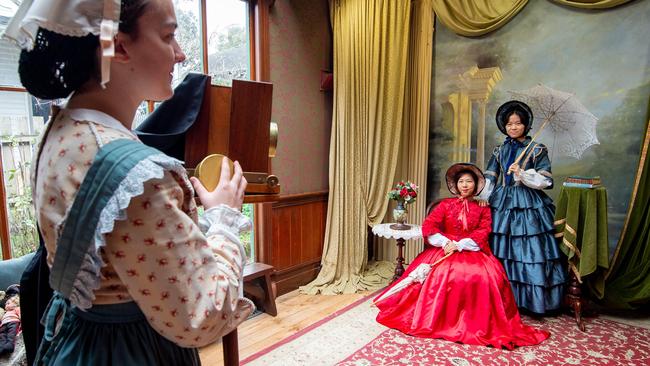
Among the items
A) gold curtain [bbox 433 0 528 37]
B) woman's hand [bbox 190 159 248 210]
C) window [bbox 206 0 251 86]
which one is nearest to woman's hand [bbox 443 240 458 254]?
gold curtain [bbox 433 0 528 37]

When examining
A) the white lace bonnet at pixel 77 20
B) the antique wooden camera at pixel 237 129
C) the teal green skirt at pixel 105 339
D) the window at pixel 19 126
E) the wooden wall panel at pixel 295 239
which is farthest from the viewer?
the wooden wall panel at pixel 295 239

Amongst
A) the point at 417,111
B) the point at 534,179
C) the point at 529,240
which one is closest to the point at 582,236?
the point at 529,240

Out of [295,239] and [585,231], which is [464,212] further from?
[295,239]

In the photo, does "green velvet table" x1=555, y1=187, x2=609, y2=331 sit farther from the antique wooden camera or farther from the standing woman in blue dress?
the antique wooden camera

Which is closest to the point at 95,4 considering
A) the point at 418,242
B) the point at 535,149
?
the point at 535,149

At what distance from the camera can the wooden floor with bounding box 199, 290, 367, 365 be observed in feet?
7.81

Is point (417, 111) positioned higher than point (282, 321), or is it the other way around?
point (417, 111)

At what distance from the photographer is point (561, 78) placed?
3.01 metres

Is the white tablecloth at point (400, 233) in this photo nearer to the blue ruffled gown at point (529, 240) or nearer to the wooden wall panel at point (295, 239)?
the blue ruffled gown at point (529, 240)

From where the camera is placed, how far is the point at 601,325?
2.65 meters

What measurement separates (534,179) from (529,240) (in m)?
0.43

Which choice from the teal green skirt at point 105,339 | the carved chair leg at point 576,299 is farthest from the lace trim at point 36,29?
the carved chair leg at point 576,299

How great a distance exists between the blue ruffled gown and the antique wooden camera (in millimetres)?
2437

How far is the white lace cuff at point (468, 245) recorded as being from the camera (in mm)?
2693
